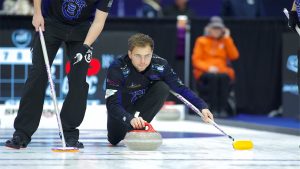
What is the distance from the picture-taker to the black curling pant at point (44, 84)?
19.1ft

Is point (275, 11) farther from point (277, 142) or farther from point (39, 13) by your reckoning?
point (39, 13)

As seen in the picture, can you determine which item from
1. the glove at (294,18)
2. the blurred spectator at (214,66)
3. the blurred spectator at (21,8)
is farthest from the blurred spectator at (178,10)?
the glove at (294,18)

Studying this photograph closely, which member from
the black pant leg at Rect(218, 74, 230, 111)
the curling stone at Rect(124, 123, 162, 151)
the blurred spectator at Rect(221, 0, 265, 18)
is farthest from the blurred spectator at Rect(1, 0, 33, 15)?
the curling stone at Rect(124, 123, 162, 151)

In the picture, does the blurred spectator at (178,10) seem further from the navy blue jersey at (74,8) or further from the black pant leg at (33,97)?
the black pant leg at (33,97)

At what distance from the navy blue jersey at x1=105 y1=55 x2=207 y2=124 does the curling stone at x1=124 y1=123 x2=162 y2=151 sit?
0.17 meters

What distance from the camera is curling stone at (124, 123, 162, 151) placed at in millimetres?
5664

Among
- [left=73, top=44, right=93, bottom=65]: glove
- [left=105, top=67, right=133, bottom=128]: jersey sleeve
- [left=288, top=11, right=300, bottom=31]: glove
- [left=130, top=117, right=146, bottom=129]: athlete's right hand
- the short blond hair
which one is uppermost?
[left=288, top=11, right=300, bottom=31]: glove

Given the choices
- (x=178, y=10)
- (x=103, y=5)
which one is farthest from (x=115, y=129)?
(x=178, y=10)

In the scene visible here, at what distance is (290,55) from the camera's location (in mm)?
10898

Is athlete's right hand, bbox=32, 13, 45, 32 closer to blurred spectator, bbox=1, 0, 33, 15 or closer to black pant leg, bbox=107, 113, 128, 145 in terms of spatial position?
black pant leg, bbox=107, 113, 128, 145

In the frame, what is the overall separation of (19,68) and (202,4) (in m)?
5.18

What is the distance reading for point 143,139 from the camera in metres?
5.68

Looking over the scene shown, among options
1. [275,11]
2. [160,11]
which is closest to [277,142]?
[160,11]

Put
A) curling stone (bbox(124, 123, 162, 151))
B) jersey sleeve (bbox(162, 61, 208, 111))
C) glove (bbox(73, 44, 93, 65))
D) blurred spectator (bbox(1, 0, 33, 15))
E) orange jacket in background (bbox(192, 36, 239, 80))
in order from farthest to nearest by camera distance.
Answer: blurred spectator (bbox(1, 0, 33, 15)), orange jacket in background (bbox(192, 36, 239, 80)), jersey sleeve (bbox(162, 61, 208, 111)), glove (bbox(73, 44, 93, 65)), curling stone (bbox(124, 123, 162, 151))
